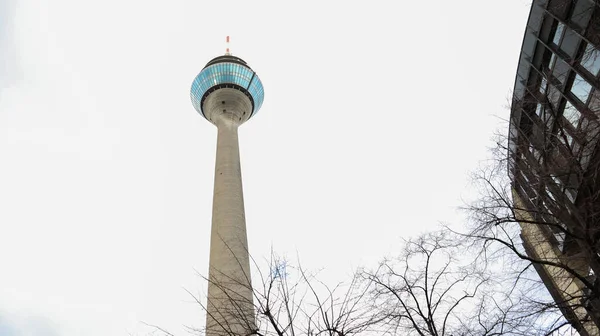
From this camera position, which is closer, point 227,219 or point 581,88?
point 581,88

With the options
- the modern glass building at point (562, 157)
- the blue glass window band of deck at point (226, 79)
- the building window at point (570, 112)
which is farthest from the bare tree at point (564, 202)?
the blue glass window band of deck at point (226, 79)

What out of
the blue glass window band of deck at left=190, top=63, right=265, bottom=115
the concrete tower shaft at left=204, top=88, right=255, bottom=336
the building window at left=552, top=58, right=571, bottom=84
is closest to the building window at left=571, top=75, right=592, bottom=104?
the building window at left=552, top=58, right=571, bottom=84

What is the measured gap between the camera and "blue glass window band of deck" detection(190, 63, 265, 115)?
43.3m

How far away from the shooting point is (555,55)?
1539cm

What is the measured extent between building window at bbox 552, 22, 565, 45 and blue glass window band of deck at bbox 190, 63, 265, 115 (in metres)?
32.2

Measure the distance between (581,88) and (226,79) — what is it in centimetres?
3395

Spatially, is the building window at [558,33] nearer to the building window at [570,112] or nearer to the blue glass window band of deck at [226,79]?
the building window at [570,112]

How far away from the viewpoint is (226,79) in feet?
142

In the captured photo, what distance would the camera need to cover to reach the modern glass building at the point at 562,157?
781 cm

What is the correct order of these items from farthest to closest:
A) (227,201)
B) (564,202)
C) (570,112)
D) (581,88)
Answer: (227,201) < (570,112) < (581,88) < (564,202)

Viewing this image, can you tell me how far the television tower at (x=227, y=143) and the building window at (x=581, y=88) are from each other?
16.8m

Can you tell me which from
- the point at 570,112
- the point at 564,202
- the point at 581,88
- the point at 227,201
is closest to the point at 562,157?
the point at 564,202

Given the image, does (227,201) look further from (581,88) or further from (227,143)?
(581,88)

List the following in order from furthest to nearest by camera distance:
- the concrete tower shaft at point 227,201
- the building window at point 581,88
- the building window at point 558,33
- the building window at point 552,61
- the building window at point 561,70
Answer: the concrete tower shaft at point 227,201, the building window at point 552,61, the building window at point 561,70, the building window at point 558,33, the building window at point 581,88
